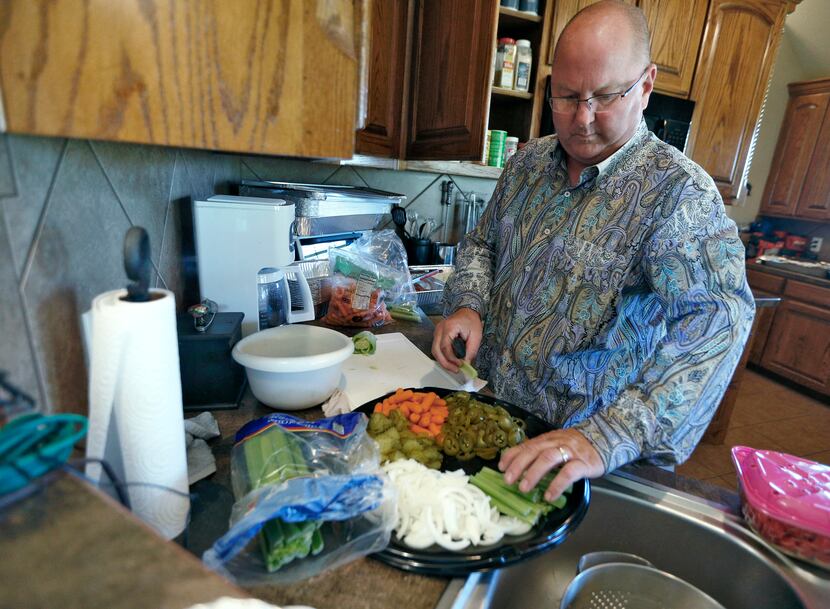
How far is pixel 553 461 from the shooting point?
2.12ft

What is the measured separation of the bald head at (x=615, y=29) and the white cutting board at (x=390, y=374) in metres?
0.78

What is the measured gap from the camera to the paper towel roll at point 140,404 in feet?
1.50

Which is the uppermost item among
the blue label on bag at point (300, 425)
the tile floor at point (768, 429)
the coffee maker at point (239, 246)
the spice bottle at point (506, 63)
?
the spice bottle at point (506, 63)

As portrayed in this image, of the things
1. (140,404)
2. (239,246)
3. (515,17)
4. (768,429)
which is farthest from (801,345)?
(140,404)

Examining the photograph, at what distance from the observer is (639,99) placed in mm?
962

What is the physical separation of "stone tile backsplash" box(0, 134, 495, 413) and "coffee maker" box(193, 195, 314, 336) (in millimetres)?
120

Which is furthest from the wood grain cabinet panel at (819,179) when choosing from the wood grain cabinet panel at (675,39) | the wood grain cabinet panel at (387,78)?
the wood grain cabinet panel at (387,78)

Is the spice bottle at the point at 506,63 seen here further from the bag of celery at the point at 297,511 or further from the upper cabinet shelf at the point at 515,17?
the bag of celery at the point at 297,511

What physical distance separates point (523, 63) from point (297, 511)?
197 cm

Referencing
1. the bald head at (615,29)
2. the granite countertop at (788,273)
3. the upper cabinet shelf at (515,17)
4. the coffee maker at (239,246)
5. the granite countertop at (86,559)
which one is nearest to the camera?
the granite countertop at (86,559)

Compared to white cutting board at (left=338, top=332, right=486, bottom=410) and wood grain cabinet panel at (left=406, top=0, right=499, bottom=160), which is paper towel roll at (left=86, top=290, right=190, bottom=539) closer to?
white cutting board at (left=338, top=332, right=486, bottom=410)

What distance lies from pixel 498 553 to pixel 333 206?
49.5 inches

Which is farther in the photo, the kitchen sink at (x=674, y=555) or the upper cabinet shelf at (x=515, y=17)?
the upper cabinet shelf at (x=515, y=17)

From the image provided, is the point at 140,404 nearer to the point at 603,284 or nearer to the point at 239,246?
the point at 239,246
